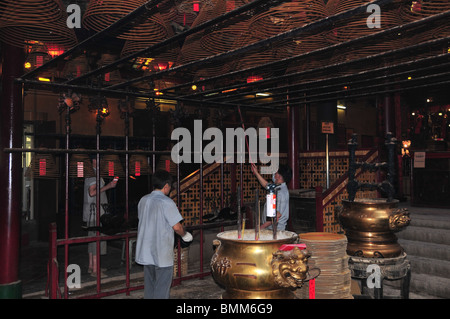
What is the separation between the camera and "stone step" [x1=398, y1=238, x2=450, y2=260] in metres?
6.45

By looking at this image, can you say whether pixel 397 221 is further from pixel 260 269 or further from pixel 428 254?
pixel 428 254

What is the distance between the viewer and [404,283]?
4762 millimetres

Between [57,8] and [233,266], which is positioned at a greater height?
[57,8]

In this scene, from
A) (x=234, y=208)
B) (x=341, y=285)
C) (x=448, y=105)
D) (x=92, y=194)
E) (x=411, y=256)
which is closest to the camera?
(x=341, y=285)

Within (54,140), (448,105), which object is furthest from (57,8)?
(448,105)

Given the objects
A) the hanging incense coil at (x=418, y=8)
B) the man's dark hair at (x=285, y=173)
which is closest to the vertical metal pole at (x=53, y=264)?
the man's dark hair at (x=285, y=173)

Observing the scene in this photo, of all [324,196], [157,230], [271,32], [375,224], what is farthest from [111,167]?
[375,224]

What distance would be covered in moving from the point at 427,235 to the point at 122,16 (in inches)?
257

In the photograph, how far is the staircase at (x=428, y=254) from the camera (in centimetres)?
591

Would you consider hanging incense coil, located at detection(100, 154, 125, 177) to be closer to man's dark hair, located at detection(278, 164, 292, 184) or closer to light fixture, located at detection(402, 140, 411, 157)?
man's dark hair, located at detection(278, 164, 292, 184)

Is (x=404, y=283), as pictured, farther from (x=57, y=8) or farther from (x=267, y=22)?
(x=57, y=8)

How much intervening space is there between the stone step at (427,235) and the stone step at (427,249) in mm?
121

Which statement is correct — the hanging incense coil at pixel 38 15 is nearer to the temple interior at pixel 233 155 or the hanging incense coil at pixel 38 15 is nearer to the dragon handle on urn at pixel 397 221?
the temple interior at pixel 233 155

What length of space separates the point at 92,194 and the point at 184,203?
1.81 m
